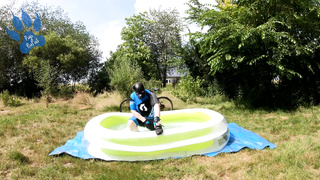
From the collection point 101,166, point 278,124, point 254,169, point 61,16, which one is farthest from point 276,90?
point 61,16

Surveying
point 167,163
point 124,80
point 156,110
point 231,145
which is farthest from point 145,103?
point 124,80

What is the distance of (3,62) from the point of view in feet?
40.1

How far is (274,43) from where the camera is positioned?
6367mm

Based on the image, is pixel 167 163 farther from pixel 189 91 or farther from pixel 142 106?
pixel 189 91

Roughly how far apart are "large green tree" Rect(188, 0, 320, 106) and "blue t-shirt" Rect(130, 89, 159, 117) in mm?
3507

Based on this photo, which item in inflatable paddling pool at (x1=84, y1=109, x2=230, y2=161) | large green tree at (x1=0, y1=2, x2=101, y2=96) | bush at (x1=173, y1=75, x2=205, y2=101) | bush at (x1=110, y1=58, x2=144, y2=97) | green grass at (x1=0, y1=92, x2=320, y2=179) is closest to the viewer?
green grass at (x1=0, y1=92, x2=320, y2=179)

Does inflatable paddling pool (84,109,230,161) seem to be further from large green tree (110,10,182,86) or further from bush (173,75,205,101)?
large green tree (110,10,182,86)

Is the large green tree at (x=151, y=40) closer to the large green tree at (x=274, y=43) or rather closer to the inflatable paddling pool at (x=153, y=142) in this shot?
the large green tree at (x=274, y=43)

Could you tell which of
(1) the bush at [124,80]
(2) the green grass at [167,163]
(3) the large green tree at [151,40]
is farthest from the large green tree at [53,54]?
(2) the green grass at [167,163]

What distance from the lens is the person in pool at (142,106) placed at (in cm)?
376

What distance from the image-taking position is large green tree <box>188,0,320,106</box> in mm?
6020

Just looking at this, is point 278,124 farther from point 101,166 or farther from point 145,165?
point 101,166

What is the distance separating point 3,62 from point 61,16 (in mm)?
4774

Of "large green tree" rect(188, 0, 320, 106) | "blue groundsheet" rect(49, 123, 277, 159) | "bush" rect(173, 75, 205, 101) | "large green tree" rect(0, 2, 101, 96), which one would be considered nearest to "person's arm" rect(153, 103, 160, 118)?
"blue groundsheet" rect(49, 123, 277, 159)
